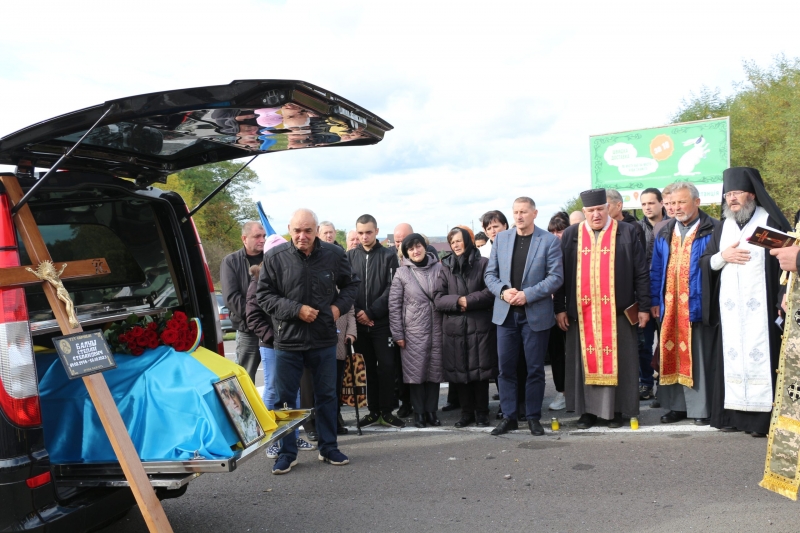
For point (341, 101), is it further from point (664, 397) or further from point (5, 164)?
point (664, 397)

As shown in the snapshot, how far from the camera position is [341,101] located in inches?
152

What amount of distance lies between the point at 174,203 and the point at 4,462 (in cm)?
220

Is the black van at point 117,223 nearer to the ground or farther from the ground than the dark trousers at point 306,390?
farther from the ground

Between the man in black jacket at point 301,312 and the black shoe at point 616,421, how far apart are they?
264 cm

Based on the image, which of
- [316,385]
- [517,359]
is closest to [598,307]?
[517,359]

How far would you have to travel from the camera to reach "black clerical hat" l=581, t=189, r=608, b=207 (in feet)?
21.7

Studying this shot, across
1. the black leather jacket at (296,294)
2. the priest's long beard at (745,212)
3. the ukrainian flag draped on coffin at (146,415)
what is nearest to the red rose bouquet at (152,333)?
the ukrainian flag draped on coffin at (146,415)

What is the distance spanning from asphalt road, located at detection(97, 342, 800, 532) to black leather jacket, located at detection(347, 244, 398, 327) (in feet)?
4.40

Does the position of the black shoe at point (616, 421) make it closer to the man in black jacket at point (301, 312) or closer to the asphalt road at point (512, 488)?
the asphalt road at point (512, 488)

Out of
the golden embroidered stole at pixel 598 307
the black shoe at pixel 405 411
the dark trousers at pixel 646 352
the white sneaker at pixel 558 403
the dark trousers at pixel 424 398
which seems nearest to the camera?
the golden embroidered stole at pixel 598 307

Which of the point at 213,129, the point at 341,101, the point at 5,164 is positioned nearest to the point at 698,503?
the point at 341,101

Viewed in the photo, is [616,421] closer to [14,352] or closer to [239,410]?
[239,410]

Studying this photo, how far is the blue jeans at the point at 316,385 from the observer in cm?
556

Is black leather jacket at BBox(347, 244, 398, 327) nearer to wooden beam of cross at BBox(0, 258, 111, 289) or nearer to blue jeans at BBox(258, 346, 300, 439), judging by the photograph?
blue jeans at BBox(258, 346, 300, 439)
